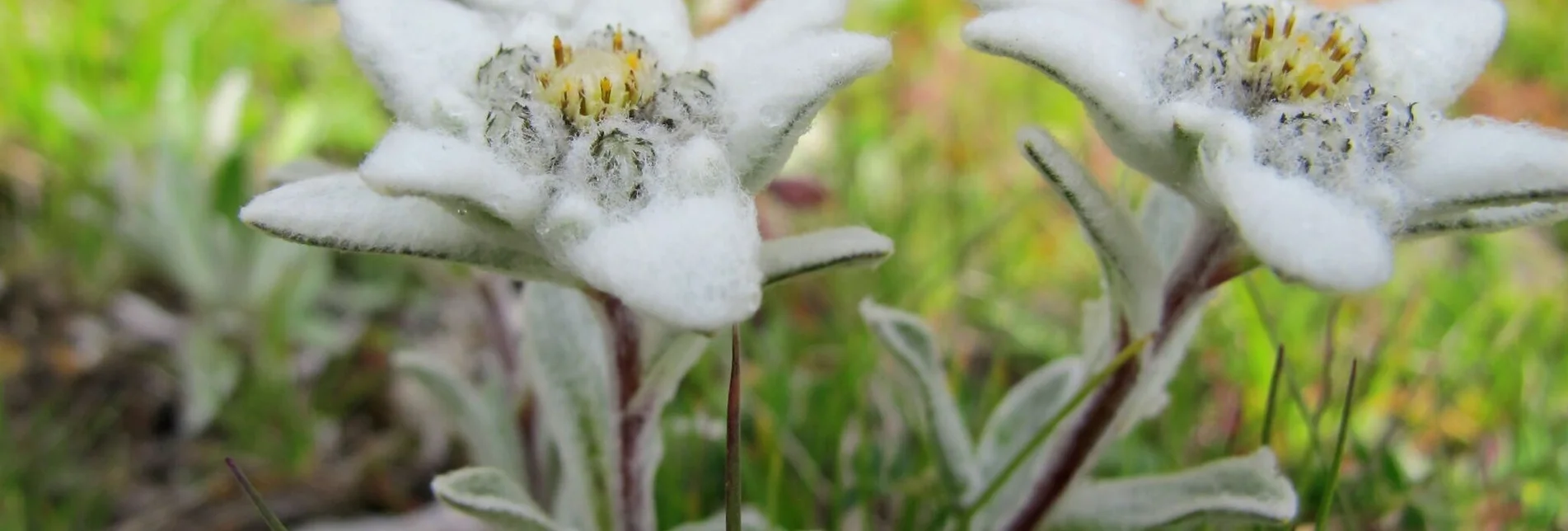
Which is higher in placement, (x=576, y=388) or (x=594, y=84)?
(x=594, y=84)

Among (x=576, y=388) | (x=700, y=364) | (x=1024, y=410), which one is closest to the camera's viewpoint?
(x=576, y=388)

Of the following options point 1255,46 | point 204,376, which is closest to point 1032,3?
point 1255,46

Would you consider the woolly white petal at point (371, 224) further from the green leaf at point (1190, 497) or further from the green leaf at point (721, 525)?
the green leaf at point (1190, 497)

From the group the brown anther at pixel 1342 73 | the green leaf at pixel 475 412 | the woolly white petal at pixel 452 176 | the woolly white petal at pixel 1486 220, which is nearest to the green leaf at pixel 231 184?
the green leaf at pixel 475 412

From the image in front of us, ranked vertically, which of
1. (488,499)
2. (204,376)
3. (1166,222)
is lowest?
(204,376)

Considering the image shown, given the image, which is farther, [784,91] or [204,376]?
[204,376]

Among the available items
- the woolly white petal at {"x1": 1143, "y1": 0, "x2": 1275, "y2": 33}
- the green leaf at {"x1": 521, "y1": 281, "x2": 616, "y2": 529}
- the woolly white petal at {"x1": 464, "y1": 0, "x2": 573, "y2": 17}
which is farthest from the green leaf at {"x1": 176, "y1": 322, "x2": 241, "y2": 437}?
the woolly white petal at {"x1": 1143, "y1": 0, "x2": 1275, "y2": 33}

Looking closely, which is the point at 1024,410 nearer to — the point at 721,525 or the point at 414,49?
the point at 721,525

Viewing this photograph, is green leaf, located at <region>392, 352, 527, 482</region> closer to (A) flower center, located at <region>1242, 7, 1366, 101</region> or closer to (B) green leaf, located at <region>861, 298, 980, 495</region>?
(B) green leaf, located at <region>861, 298, 980, 495</region>
